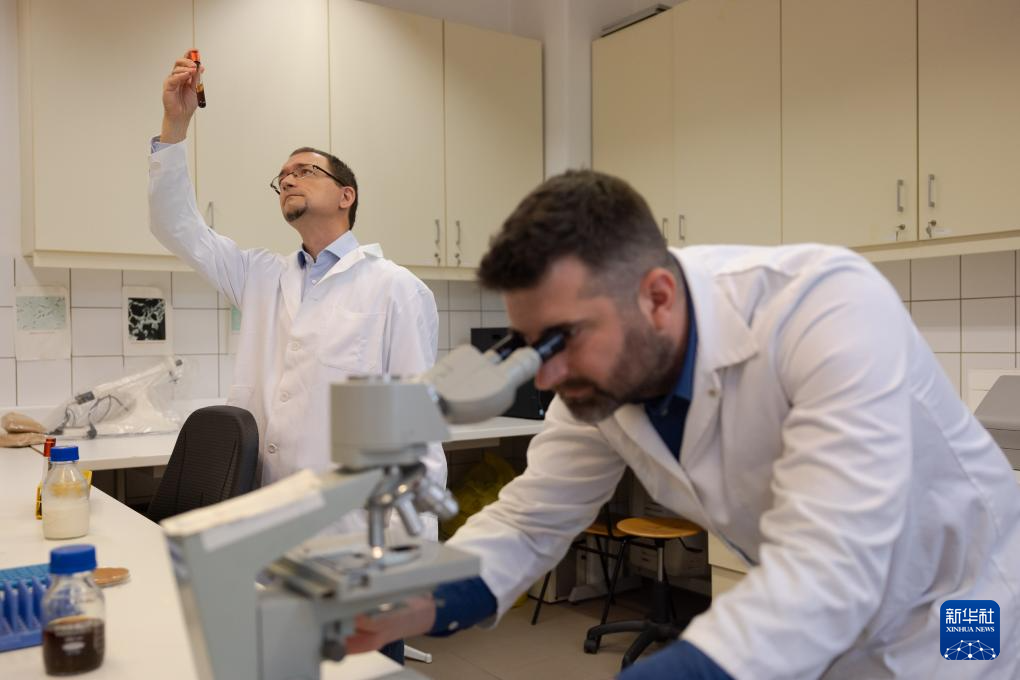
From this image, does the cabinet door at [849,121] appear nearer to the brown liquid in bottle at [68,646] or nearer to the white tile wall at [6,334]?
the brown liquid in bottle at [68,646]

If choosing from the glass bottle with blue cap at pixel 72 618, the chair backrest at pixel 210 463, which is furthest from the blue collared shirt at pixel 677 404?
the chair backrest at pixel 210 463

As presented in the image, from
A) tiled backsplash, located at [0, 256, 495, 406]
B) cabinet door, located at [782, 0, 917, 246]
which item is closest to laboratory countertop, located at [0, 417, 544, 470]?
tiled backsplash, located at [0, 256, 495, 406]

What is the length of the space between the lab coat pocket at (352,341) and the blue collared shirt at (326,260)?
0.16 meters

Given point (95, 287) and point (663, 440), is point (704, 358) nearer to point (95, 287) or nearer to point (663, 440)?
point (663, 440)

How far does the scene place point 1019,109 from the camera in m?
2.55

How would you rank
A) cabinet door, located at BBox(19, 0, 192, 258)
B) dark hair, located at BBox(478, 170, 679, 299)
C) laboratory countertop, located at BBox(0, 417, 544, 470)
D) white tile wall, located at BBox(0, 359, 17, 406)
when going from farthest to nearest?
white tile wall, located at BBox(0, 359, 17, 406), cabinet door, located at BBox(19, 0, 192, 258), laboratory countertop, located at BBox(0, 417, 544, 470), dark hair, located at BBox(478, 170, 679, 299)

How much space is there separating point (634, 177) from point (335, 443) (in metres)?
3.24

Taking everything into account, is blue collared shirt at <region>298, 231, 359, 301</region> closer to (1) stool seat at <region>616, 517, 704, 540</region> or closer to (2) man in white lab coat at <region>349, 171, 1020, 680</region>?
(2) man in white lab coat at <region>349, 171, 1020, 680</region>

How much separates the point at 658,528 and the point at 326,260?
160cm

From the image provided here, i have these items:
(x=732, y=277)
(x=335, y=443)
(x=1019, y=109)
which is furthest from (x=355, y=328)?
(x=1019, y=109)

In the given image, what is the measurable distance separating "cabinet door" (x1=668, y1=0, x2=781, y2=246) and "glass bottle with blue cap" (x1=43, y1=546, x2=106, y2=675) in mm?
2741

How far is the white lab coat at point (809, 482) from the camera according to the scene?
79cm

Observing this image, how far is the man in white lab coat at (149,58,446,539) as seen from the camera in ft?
7.09

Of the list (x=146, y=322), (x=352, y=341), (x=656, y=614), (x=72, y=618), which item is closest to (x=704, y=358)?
(x=72, y=618)
